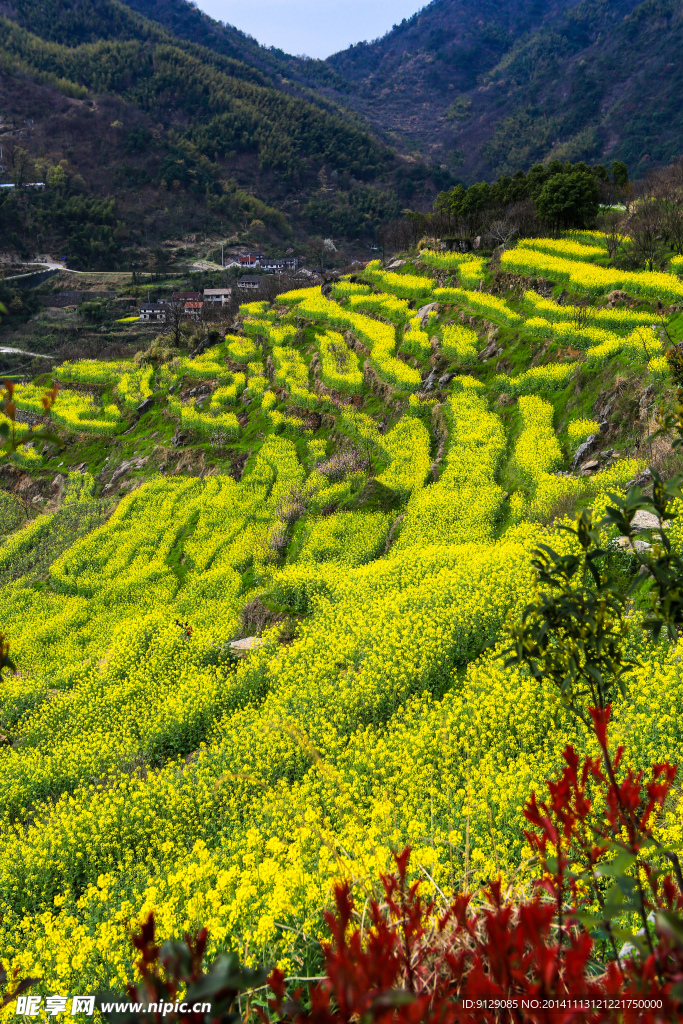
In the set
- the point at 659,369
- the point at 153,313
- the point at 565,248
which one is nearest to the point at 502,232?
the point at 565,248

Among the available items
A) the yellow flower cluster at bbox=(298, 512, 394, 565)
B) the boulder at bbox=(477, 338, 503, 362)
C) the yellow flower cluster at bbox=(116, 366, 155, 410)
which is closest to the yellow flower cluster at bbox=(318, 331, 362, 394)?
the boulder at bbox=(477, 338, 503, 362)

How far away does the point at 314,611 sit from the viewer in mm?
15594

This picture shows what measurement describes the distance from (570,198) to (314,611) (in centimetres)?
2661

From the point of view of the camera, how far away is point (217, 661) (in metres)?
15.7

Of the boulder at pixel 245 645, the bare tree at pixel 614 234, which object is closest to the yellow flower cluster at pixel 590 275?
the bare tree at pixel 614 234

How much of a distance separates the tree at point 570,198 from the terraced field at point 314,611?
7.81 feet

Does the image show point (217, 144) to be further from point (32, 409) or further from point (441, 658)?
point (441, 658)

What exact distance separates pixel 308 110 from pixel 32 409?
158 m

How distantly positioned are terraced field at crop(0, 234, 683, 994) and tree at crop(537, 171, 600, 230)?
2.38m

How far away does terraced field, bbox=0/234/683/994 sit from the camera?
6.73 metres

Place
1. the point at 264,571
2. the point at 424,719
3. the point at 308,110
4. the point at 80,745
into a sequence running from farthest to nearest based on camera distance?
the point at 308,110
the point at 264,571
the point at 80,745
the point at 424,719

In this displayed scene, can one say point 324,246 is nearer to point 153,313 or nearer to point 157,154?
point 157,154

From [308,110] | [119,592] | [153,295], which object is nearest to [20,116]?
[308,110]

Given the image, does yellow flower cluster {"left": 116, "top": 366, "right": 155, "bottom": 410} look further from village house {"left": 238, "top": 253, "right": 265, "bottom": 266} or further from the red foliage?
village house {"left": 238, "top": 253, "right": 265, "bottom": 266}
